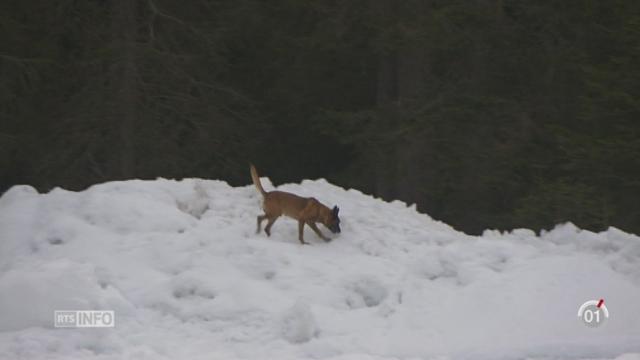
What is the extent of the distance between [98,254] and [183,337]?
1.86 meters

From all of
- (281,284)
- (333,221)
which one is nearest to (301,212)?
(333,221)

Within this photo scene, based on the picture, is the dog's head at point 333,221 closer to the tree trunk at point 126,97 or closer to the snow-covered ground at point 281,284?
the snow-covered ground at point 281,284

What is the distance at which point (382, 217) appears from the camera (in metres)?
11.4

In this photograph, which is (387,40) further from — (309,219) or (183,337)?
(183,337)

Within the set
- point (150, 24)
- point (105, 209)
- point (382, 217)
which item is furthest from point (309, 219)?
point (150, 24)

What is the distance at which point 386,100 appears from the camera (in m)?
21.8

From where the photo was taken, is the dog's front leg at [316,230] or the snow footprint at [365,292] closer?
the snow footprint at [365,292]

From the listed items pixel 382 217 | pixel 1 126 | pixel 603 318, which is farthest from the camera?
pixel 1 126

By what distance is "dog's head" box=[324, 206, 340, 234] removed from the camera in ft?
34.4

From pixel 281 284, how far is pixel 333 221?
162cm

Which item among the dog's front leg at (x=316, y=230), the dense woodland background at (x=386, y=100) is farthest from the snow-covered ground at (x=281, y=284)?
the dense woodland background at (x=386, y=100)

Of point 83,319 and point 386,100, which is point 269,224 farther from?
point 386,100

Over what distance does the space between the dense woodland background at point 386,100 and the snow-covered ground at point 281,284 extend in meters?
9.19

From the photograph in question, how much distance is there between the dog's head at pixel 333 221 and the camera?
1050cm
